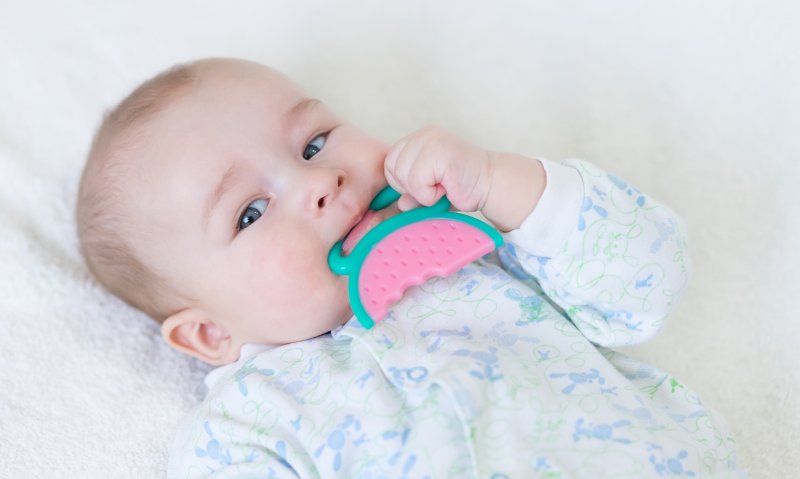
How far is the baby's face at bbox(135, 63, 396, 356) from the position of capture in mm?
1276

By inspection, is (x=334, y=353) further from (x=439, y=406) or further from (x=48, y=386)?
(x=48, y=386)

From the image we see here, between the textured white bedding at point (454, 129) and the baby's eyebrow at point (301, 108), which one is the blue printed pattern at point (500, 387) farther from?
the baby's eyebrow at point (301, 108)

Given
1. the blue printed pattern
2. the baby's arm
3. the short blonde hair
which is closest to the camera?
the blue printed pattern

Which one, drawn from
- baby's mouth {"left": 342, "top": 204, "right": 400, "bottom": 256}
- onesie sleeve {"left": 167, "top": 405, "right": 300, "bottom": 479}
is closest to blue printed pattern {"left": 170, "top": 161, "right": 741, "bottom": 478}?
onesie sleeve {"left": 167, "top": 405, "right": 300, "bottom": 479}

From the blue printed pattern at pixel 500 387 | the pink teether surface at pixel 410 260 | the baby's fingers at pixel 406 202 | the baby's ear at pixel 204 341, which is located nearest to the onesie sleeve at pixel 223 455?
the blue printed pattern at pixel 500 387

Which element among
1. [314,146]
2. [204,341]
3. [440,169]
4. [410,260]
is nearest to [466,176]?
[440,169]

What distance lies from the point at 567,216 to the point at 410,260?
239mm

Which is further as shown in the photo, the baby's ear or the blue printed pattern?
the baby's ear

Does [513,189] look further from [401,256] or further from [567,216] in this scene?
[401,256]

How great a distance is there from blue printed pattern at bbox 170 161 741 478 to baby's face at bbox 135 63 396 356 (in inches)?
3.5

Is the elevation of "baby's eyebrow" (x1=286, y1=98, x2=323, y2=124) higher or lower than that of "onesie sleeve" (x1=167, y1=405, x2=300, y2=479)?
higher

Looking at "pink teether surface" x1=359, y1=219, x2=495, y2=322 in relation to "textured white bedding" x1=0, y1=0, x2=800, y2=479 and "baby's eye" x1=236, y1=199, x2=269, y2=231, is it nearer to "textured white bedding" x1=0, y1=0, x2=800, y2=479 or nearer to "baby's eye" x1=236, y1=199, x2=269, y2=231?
"baby's eye" x1=236, y1=199, x2=269, y2=231

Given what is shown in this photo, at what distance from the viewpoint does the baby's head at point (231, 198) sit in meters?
1.28

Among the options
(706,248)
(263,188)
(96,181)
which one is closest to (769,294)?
(706,248)
